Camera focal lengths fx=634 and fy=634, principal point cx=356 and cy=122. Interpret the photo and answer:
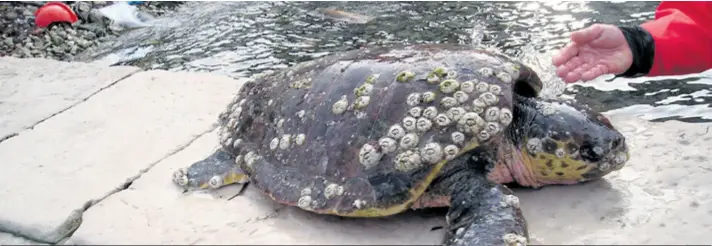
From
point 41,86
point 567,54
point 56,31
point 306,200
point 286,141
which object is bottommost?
point 56,31

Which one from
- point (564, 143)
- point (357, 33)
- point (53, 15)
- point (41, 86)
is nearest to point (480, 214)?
point (564, 143)

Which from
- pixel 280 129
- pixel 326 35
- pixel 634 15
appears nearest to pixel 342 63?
pixel 280 129

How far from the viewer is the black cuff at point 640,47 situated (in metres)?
2.98

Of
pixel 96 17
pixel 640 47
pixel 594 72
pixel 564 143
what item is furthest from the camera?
pixel 96 17

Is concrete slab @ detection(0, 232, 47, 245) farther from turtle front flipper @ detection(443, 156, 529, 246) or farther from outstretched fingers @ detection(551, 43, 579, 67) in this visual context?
outstretched fingers @ detection(551, 43, 579, 67)

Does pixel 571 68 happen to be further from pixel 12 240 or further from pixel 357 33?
pixel 12 240

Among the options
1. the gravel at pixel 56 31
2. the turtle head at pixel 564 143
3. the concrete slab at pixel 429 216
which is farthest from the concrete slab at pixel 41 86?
the turtle head at pixel 564 143

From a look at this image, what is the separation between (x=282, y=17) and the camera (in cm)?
571

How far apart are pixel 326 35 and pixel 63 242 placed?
3.13m

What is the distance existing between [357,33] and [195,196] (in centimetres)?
284

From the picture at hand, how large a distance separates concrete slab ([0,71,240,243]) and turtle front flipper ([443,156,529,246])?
1446 millimetres

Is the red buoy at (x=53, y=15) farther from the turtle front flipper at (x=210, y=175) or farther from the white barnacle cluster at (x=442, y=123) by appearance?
the white barnacle cluster at (x=442, y=123)

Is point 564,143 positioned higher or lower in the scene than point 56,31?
higher

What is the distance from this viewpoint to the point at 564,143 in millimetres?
2227
